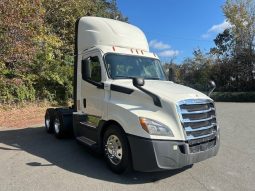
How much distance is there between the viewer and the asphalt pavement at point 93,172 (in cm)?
630

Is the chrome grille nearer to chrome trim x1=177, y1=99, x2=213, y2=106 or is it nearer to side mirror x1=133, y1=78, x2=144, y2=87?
chrome trim x1=177, y1=99, x2=213, y2=106

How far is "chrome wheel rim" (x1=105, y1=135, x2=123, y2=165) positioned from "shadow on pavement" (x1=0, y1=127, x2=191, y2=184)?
0.94ft

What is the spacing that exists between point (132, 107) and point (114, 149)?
967 mm

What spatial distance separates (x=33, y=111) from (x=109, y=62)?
10.3 m

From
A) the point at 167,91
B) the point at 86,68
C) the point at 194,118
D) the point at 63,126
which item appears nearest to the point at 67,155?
the point at 63,126

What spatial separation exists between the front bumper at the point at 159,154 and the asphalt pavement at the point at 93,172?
0.38 meters

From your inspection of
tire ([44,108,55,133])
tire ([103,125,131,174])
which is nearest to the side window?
tire ([103,125,131,174])

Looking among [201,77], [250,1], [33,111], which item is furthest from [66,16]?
[250,1]

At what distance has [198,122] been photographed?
672 centimetres

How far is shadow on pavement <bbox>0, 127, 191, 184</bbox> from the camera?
6859mm

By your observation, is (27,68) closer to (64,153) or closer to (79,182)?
(64,153)

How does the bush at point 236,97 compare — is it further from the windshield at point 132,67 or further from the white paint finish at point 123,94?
the windshield at point 132,67

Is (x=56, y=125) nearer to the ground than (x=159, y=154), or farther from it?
nearer to the ground

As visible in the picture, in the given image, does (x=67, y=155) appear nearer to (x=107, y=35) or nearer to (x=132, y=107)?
(x=132, y=107)
